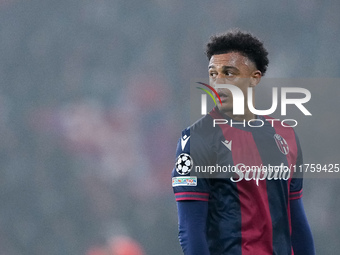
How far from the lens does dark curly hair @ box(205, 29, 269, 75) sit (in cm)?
175

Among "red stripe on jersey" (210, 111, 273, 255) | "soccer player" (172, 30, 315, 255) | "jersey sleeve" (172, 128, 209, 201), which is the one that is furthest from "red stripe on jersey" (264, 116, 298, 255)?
"jersey sleeve" (172, 128, 209, 201)

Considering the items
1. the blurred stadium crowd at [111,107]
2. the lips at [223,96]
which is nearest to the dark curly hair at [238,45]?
the lips at [223,96]

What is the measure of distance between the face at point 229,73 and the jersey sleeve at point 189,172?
0.59 feet

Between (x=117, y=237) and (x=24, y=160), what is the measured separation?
1281 millimetres

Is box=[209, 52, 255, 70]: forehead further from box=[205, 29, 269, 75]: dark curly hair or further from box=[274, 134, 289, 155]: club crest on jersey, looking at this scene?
box=[274, 134, 289, 155]: club crest on jersey

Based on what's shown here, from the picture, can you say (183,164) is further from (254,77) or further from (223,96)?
(254,77)

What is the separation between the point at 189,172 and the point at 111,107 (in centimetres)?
446

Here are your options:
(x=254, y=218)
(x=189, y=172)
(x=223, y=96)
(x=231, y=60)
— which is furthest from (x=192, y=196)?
(x=231, y=60)

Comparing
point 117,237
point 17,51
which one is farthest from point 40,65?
point 117,237

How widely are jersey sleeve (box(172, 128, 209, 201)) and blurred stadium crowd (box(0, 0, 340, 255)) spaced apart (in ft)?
13.6

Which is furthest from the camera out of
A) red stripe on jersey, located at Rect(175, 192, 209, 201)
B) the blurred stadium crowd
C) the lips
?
the blurred stadium crowd

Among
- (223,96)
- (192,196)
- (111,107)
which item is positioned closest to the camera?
(192,196)

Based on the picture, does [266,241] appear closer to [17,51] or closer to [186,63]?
[186,63]

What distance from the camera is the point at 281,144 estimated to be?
1.76 m
